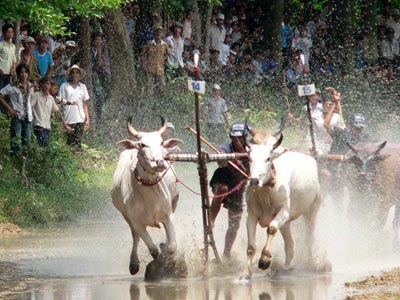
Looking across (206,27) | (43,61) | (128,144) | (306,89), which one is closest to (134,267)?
(128,144)

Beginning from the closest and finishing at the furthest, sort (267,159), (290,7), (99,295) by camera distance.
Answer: (99,295) → (267,159) → (290,7)

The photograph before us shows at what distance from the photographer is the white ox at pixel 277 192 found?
13454 mm

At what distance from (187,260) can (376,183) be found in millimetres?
3760

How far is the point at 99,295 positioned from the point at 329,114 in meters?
8.26

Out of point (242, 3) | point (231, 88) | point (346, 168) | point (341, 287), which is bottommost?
point (341, 287)

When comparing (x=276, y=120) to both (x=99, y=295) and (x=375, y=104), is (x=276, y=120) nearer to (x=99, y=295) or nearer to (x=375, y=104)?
(x=375, y=104)

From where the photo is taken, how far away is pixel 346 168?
17062mm

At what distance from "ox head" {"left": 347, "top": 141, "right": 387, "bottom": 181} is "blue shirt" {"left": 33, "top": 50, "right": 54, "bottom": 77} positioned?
6.85 meters

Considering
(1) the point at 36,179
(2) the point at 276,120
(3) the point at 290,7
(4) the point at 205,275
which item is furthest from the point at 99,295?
(3) the point at 290,7

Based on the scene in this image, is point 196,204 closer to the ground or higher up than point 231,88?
closer to the ground

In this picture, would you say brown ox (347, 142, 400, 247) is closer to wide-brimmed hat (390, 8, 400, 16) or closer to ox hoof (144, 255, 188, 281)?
ox hoof (144, 255, 188, 281)

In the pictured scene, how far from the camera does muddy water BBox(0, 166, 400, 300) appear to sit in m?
12.8

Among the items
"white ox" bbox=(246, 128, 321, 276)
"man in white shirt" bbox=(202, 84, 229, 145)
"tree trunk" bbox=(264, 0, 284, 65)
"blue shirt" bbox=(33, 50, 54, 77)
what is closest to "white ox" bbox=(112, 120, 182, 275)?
"white ox" bbox=(246, 128, 321, 276)

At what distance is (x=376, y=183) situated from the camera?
16.9 m
